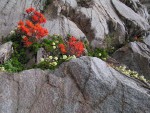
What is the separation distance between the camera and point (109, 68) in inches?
416

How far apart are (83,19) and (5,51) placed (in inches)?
251

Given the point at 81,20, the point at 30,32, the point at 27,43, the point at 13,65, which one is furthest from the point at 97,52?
the point at 13,65

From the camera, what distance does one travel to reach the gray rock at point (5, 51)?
499 inches

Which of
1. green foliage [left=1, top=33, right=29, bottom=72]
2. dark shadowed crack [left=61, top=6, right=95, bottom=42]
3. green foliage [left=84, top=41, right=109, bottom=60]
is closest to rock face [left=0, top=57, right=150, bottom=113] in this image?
green foliage [left=1, top=33, right=29, bottom=72]

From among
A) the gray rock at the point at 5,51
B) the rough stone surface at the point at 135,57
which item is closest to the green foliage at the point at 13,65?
the gray rock at the point at 5,51

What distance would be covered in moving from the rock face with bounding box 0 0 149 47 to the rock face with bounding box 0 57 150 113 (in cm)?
606

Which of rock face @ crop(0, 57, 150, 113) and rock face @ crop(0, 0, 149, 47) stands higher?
rock face @ crop(0, 57, 150, 113)

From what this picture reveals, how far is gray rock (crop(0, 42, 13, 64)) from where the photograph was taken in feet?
41.6

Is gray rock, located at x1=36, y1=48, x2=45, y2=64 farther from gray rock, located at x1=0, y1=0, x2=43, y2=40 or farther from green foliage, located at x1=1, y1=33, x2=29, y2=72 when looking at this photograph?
gray rock, located at x1=0, y1=0, x2=43, y2=40

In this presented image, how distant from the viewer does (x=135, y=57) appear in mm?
16922

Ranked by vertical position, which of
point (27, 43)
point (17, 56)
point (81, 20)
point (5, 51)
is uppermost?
point (81, 20)

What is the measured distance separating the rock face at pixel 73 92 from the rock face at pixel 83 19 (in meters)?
6.06

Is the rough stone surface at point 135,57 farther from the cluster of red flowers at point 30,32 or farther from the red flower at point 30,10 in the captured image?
the red flower at point 30,10

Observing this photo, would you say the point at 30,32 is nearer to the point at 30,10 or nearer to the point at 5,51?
the point at 5,51
